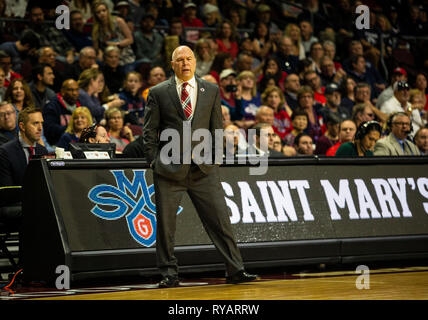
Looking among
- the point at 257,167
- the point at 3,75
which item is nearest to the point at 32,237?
the point at 257,167

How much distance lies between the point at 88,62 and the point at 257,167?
422 cm

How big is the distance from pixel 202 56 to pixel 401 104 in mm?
3463

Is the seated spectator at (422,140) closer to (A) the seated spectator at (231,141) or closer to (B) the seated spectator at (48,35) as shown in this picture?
(A) the seated spectator at (231,141)

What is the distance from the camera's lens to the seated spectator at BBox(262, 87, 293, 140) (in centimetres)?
1223

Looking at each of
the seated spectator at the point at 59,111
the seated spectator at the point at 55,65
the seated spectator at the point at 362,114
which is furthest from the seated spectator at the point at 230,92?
the seated spectator at the point at 59,111

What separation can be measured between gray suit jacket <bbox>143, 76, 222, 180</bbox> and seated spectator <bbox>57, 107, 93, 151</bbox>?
2453 mm

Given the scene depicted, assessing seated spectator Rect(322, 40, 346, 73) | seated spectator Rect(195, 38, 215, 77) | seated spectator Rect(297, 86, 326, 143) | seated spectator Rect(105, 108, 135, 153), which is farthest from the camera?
→ seated spectator Rect(322, 40, 346, 73)

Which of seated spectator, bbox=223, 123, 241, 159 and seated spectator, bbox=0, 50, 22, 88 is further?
seated spectator, bbox=0, 50, 22, 88

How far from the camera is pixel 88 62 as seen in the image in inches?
448

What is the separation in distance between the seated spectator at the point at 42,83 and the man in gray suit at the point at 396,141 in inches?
170

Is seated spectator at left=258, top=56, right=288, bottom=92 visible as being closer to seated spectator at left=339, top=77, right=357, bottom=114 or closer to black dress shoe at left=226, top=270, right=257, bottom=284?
seated spectator at left=339, top=77, right=357, bottom=114

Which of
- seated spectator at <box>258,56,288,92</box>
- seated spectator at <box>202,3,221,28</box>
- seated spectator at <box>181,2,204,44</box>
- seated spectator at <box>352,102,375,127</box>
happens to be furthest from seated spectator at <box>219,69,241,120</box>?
seated spectator at <box>202,3,221,28</box>

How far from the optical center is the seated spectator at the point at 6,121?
28.6 ft
